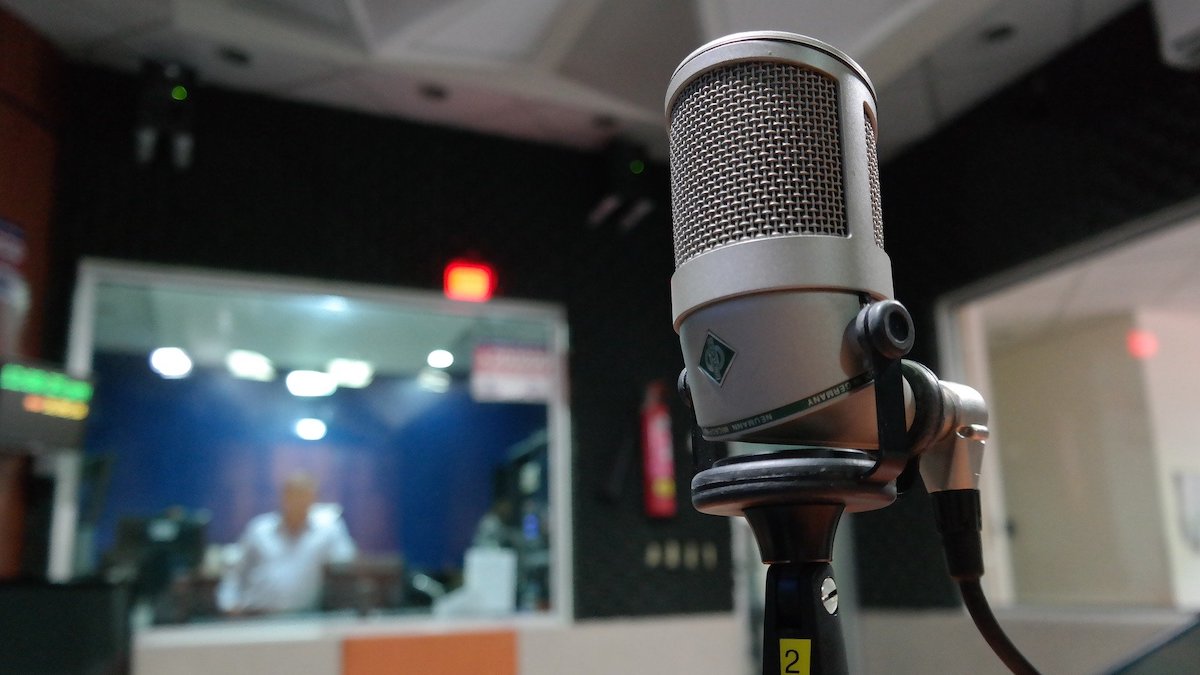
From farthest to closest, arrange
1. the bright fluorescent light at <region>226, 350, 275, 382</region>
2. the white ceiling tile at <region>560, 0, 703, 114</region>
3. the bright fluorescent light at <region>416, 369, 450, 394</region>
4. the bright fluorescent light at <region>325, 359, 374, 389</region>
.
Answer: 1. the bright fluorescent light at <region>325, 359, 374, 389</region>
2. the bright fluorescent light at <region>226, 350, 275, 382</region>
3. the bright fluorescent light at <region>416, 369, 450, 394</region>
4. the white ceiling tile at <region>560, 0, 703, 114</region>

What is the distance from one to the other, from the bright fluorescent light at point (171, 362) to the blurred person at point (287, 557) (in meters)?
0.90

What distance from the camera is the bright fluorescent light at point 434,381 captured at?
4.92 m

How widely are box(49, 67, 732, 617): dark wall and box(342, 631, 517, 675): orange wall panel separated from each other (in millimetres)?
408

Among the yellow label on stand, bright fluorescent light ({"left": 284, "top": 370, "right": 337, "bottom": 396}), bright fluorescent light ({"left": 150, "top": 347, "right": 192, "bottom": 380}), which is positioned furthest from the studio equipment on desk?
bright fluorescent light ({"left": 284, "top": 370, "right": 337, "bottom": 396})

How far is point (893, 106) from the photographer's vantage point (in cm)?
381

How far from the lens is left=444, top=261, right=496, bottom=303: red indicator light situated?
397cm

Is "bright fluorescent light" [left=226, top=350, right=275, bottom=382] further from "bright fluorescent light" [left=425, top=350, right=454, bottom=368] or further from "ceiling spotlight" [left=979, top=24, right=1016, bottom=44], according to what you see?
"ceiling spotlight" [left=979, top=24, right=1016, bottom=44]

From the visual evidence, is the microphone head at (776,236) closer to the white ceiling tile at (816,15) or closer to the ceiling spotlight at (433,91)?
the white ceiling tile at (816,15)

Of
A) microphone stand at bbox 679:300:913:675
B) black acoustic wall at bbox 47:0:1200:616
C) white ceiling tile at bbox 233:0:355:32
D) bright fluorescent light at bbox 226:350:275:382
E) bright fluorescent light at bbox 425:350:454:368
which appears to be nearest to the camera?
microphone stand at bbox 679:300:913:675

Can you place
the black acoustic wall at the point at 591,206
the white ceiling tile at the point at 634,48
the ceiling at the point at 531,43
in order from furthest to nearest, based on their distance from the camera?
the black acoustic wall at the point at 591,206 < the white ceiling tile at the point at 634,48 < the ceiling at the point at 531,43

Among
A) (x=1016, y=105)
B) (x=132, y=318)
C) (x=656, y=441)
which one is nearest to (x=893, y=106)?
(x=1016, y=105)

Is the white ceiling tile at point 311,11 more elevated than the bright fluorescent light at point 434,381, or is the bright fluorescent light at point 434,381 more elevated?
the white ceiling tile at point 311,11

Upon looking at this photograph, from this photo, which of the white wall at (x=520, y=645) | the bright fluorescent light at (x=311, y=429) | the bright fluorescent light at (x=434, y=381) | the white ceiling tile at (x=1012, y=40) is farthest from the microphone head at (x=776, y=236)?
the bright fluorescent light at (x=311, y=429)

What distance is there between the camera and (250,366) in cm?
552
